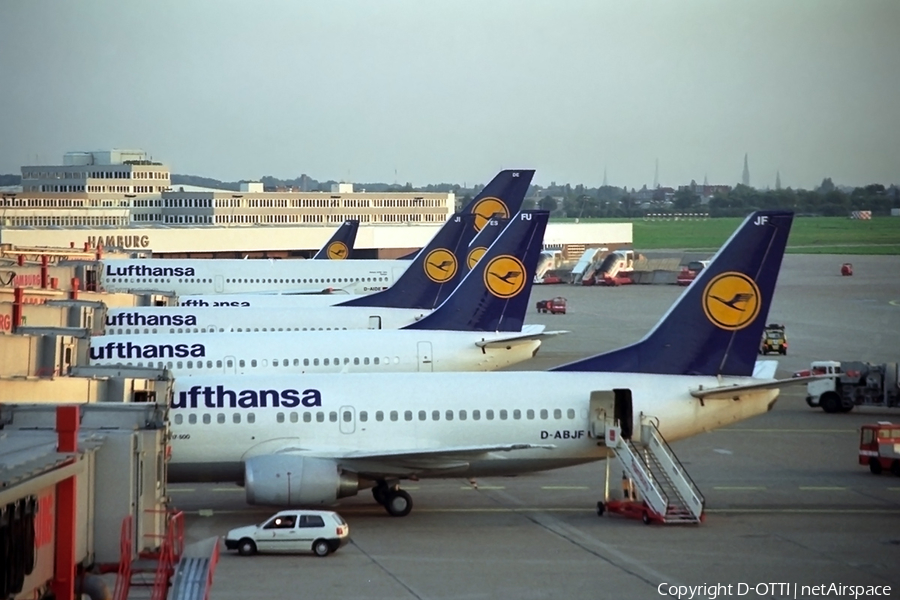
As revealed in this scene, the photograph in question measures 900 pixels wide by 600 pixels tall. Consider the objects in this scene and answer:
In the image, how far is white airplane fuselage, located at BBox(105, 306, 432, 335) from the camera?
4344 cm

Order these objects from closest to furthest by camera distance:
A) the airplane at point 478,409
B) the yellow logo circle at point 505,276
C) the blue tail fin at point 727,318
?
the airplane at point 478,409 < the blue tail fin at point 727,318 < the yellow logo circle at point 505,276

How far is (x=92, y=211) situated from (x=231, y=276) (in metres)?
70.2

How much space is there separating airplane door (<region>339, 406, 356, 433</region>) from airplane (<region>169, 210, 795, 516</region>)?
3cm

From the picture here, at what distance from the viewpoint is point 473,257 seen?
51.3 metres

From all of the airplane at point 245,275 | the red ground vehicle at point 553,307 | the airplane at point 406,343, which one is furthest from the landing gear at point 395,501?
the red ground vehicle at point 553,307

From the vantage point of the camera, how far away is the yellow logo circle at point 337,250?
84.4 meters

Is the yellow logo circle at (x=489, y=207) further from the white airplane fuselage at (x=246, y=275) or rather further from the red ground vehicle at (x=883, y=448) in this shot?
the red ground vehicle at (x=883, y=448)

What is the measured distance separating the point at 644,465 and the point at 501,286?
14552 millimetres

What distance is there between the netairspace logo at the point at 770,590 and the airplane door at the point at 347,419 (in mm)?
8797

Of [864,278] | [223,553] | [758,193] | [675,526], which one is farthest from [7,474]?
[864,278]

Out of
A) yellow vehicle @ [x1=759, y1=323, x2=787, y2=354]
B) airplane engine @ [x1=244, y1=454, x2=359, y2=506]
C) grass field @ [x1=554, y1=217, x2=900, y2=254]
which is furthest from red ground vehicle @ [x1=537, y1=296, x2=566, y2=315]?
airplane engine @ [x1=244, y1=454, x2=359, y2=506]

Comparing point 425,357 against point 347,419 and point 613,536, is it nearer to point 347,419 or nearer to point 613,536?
point 347,419

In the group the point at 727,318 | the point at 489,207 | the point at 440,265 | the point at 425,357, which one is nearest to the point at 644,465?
the point at 727,318

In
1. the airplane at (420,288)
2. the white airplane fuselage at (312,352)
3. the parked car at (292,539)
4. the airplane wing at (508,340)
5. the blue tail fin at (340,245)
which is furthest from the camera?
the blue tail fin at (340,245)
